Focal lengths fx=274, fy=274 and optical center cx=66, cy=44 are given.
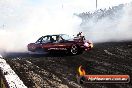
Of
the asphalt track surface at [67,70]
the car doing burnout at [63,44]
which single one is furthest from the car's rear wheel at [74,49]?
the asphalt track surface at [67,70]

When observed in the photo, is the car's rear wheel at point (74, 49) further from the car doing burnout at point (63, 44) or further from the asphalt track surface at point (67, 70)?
the asphalt track surface at point (67, 70)

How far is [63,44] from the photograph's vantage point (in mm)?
15695

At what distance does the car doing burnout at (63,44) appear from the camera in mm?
15438

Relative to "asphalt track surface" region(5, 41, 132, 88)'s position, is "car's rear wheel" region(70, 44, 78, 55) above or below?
above

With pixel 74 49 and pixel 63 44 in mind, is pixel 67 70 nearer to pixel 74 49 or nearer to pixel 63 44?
pixel 74 49

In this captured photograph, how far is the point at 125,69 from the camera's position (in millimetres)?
10109

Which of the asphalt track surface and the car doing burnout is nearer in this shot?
the asphalt track surface

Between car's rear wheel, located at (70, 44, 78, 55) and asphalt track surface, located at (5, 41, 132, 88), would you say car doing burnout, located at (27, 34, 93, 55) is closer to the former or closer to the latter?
car's rear wheel, located at (70, 44, 78, 55)

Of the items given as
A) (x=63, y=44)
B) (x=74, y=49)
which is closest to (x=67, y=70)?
(x=74, y=49)

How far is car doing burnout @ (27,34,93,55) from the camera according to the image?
1544 cm

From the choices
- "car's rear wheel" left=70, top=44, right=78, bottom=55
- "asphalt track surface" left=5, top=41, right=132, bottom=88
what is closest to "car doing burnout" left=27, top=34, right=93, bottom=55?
"car's rear wheel" left=70, top=44, right=78, bottom=55

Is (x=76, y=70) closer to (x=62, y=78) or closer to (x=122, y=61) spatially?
(x=62, y=78)

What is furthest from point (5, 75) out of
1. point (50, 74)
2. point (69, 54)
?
point (69, 54)

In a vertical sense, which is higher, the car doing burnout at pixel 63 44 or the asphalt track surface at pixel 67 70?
the car doing burnout at pixel 63 44
